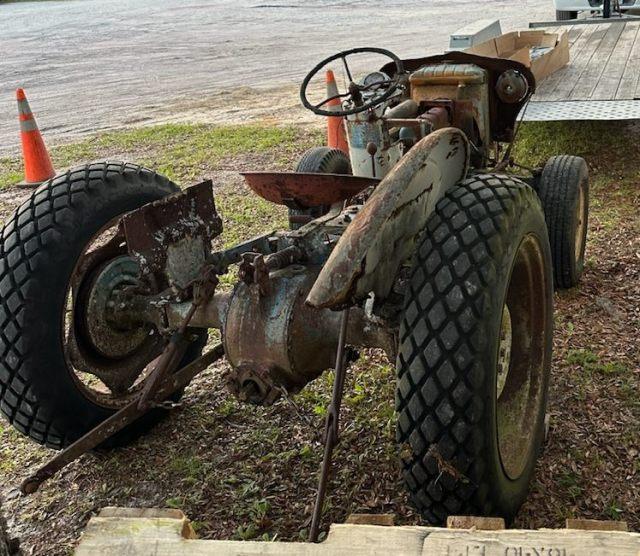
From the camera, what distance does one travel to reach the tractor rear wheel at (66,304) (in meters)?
2.83

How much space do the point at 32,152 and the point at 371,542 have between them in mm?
6997

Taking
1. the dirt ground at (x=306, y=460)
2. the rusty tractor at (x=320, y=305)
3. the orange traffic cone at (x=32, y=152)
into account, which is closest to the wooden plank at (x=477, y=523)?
the rusty tractor at (x=320, y=305)

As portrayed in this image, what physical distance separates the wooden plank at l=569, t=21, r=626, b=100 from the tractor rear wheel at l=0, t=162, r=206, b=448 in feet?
15.1

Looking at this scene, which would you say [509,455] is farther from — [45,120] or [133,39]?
[133,39]

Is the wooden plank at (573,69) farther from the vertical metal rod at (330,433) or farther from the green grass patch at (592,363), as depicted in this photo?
the vertical metal rod at (330,433)

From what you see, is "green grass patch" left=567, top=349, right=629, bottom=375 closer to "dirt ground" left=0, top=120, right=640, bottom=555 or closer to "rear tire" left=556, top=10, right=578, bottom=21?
"dirt ground" left=0, top=120, right=640, bottom=555

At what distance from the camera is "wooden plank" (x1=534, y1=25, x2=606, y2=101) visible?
6.66 meters

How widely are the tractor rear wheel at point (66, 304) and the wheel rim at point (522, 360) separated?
1237 mm

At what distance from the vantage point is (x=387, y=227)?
218 cm

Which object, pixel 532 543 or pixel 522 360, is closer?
pixel 532 543

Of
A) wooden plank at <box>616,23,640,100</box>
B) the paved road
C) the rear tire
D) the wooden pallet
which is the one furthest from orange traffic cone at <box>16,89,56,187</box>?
the rear tire

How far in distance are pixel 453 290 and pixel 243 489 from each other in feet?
4.60

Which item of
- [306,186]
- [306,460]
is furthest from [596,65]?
[306,460]

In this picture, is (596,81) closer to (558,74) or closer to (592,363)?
(558,74)
